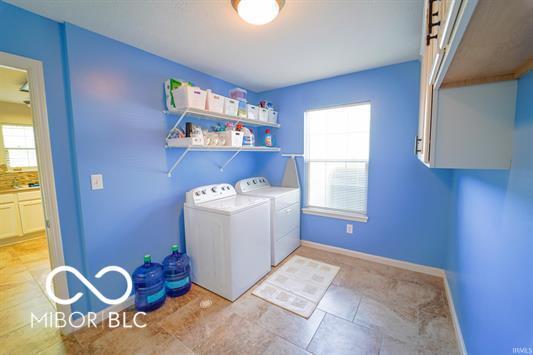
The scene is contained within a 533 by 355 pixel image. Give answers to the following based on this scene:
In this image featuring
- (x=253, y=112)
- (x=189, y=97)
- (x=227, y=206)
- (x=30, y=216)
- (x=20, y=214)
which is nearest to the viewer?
(x=189, y=97)

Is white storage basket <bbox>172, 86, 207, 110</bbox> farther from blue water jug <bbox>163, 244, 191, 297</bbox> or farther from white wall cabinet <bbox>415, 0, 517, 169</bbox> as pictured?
white wall cabinet <bbox>415, 0, 517, 169</bbox>

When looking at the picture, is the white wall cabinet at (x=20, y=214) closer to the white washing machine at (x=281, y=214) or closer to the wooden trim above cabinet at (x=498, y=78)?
the white washing machine at (x=281, y=214)

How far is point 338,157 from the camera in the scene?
2.86 m

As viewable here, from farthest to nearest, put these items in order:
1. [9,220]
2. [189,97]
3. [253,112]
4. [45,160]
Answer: [9,220] → [253,112] → [189,97] → [45,160]

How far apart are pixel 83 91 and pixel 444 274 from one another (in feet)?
12.4

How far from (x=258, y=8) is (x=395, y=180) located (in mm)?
2224

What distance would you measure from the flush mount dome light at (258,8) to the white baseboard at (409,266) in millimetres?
2466

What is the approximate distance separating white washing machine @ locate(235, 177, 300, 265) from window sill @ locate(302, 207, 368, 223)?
17cm

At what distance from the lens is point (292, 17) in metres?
1.53

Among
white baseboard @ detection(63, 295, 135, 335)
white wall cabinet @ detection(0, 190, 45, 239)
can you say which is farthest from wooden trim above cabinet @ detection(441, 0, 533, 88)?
white wall cabinet @ detection(0, 190, 45, 239)

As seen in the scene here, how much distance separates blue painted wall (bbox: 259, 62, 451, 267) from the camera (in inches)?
90.4

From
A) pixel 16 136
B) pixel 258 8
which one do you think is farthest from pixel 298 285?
pixel 16 136

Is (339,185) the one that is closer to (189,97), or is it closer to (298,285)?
(298,285)

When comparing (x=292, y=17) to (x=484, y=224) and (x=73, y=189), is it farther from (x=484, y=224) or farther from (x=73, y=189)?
(x=73, y=189)
